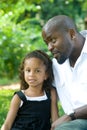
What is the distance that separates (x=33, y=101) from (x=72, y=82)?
1.54 feet

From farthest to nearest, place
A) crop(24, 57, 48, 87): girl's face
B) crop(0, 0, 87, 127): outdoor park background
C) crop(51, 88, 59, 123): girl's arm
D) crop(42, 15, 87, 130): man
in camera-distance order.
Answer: crop(0, 0, 87, 127): outdoor park background < crop(51, 88, 59, 123): girl's arm < crop(24, 57, 48, 87): girl's face < crop(42, 15, 87, 130): man

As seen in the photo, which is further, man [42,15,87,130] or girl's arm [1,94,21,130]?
girl's arm [1,94,21,130]

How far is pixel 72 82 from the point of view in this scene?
3982 millimetres

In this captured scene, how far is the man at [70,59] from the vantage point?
3.84 meters

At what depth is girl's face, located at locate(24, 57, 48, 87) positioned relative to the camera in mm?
4160

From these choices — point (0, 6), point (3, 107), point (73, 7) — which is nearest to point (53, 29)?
point (3, 107)

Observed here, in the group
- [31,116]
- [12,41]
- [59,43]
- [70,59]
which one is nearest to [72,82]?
[70,59]

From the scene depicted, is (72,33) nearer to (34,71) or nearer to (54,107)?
(34,71)

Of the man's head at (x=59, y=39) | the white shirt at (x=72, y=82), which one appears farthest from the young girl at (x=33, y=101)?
the man's head at (x=59, y=39)

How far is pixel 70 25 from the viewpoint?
394 cm

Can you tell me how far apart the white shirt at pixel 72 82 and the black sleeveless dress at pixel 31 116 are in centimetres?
22

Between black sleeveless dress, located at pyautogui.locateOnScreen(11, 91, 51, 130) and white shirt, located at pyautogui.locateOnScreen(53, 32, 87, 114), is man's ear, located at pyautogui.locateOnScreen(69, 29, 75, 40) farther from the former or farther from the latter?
black sleeveless dress, located at pyautogui.locateOnScreen(11, 91, 51, 130)

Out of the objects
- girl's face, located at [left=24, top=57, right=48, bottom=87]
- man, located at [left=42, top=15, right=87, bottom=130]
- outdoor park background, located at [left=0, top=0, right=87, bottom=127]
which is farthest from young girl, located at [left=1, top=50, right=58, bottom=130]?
outdoor park background, located at [left=0, top=0, right=87, bottom=127]

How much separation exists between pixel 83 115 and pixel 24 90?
0.77m
